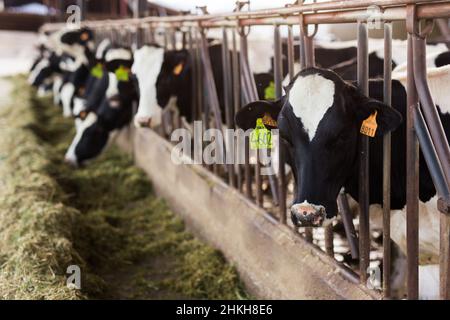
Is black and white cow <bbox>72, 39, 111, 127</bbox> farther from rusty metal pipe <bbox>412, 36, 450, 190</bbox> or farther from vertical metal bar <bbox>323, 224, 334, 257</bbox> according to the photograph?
rusty metal pipe <bbox>412, 36, 450, 190</bbox>

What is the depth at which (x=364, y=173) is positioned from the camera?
2777 mm

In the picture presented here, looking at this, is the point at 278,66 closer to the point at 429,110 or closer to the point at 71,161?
the point at 429,110

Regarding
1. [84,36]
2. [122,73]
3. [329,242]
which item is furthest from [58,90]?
[329,242]

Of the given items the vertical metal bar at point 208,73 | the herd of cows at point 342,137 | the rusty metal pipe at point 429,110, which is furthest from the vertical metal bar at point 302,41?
the vertical metal bar at point 208,73

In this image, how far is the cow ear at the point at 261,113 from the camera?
2906 millimetres

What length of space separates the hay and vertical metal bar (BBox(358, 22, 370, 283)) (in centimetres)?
135

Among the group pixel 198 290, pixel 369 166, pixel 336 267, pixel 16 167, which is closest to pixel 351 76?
pixel 369 166

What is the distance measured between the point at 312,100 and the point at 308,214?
0.53m

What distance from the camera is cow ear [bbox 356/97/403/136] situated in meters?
2.46

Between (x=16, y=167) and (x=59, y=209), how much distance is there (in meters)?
1.66

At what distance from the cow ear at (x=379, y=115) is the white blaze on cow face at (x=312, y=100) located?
5.8 inches

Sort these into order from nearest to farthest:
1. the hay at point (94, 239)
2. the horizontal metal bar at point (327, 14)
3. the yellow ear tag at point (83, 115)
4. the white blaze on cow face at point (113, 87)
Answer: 1. the horizontal metal bar at point (327, 14)
2. the hay at point (94, 239)
3. the white blaze on cow face at point (113, 87)
4. the yellow ear tag at point (83, 115)

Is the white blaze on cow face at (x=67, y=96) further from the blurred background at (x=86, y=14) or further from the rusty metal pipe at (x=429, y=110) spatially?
the rusty metal pipe at (x=429, y=110)

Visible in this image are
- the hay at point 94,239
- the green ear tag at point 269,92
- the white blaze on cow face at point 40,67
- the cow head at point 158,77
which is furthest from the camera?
the white blaze on cow face at point 40,67
